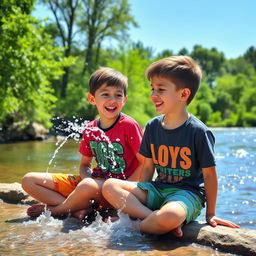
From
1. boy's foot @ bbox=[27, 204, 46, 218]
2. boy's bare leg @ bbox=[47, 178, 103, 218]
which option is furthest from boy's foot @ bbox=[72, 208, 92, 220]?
boy's foot @ bbox=[27, 204, 46, 218]

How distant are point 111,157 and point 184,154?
744 millimetres

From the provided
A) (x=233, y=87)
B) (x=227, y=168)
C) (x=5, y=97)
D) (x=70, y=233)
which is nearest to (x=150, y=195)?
(x=70, y=233)

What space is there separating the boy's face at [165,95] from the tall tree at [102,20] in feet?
87.0

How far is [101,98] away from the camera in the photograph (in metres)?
3.45

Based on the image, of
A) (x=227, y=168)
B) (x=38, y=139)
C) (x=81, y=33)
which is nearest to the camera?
(x=227, y=168)

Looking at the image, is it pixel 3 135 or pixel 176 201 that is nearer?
pixel 176 201

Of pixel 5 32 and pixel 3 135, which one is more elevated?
pixel 5 32

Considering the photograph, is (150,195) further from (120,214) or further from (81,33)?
(81,33)

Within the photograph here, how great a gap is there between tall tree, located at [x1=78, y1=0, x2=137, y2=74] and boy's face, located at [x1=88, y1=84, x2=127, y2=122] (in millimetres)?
25931

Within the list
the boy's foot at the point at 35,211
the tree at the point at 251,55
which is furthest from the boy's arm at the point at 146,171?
the tree at the point at 251,55

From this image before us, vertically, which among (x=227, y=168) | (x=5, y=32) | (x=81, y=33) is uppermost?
(x=81, y=33)

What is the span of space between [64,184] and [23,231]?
0.67 m

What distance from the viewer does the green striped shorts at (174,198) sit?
2.66 m

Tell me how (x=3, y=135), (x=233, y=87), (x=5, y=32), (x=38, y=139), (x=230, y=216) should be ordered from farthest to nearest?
(x=233, y=87) → (x=38, y=139) → (x=3, y=135) → (x=5, y=32) → (x=230, y=216)
